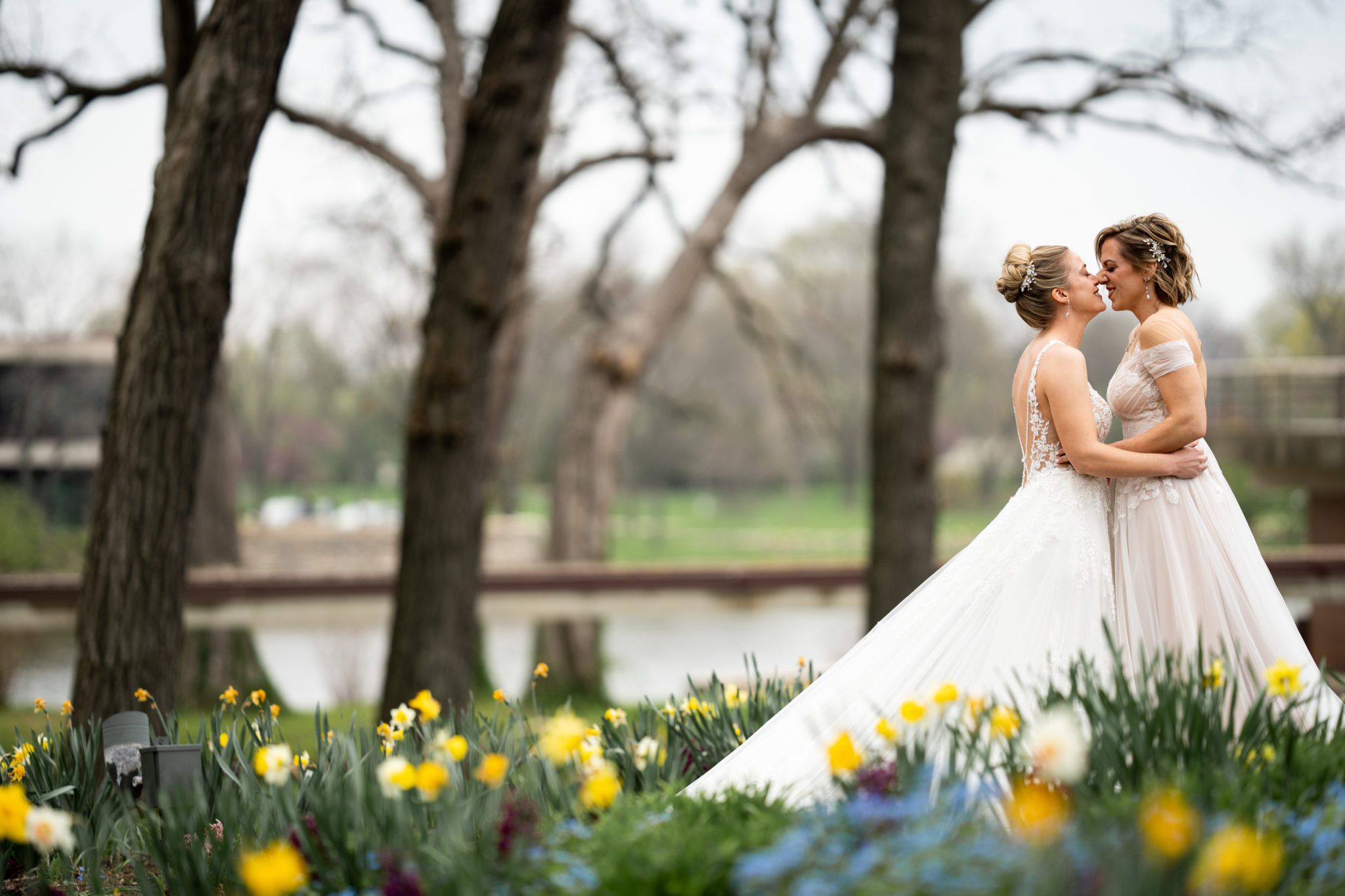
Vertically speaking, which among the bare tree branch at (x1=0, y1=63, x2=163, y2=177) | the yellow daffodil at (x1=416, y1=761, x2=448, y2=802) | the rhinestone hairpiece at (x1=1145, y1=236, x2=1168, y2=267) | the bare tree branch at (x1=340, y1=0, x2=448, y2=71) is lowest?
the yellow daffodil at (x1=416, y1=761, x2=448, y2=802)

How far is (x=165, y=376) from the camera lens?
15.5 feet

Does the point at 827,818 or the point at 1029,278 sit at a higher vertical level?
the point at 1029,278

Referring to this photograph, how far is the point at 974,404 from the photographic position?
3741 centimetres

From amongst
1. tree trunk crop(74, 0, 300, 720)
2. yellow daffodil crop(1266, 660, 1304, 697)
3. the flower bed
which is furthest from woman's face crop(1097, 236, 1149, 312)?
tree trunk crop(74, 0, 300, 720)

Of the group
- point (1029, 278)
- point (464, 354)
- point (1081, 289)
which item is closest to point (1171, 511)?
point (1081, 289)

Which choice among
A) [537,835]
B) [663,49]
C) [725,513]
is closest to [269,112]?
[537,835]

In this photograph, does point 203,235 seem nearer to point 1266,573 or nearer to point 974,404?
point 1266,573

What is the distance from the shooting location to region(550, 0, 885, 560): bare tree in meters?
11.5

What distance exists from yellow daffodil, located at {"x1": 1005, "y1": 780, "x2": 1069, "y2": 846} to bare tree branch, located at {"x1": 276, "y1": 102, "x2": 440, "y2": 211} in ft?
32.7

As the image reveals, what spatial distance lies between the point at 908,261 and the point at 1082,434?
3.43 metres

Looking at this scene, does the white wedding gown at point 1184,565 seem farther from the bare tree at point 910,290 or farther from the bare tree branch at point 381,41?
the bare tree branch at point 381,41

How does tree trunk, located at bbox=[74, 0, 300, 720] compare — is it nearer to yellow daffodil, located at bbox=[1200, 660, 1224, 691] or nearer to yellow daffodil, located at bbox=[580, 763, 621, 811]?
yellow daffodil, located at bbox=[580, 763, 621, 811]

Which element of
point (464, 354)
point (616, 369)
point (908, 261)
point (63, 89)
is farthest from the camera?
point (616, 369)

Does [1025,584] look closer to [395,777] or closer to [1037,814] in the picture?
[1037,814]
